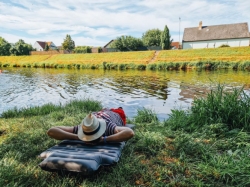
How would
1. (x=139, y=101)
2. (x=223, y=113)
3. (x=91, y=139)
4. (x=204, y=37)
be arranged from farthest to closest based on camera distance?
1. (x=204, y=37)
2. (x=139, y=101)
3. (x=223, y=113)
4. (x=91, y=139)

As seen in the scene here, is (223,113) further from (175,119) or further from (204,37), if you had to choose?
(204,37)

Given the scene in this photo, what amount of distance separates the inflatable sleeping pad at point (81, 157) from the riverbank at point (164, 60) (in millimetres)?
25775

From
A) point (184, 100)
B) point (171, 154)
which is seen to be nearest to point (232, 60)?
point (184, 100)

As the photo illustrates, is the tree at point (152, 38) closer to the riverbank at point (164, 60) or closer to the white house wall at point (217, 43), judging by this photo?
the white house wall at point (217, 43)

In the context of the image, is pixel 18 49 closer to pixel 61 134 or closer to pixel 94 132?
pixel 61 134

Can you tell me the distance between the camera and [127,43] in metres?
57.7

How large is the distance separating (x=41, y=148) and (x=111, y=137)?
1.45 metres

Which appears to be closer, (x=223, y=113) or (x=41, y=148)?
(x=41, y=148)

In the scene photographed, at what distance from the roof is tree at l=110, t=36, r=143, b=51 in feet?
43.0

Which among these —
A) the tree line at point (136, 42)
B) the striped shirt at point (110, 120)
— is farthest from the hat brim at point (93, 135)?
the tree line at point (136, 42)

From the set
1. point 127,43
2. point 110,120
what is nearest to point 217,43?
point 127,43

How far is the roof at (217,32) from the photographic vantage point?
5016cm

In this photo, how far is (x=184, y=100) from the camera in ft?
33.8

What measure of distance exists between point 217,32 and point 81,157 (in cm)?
5739
